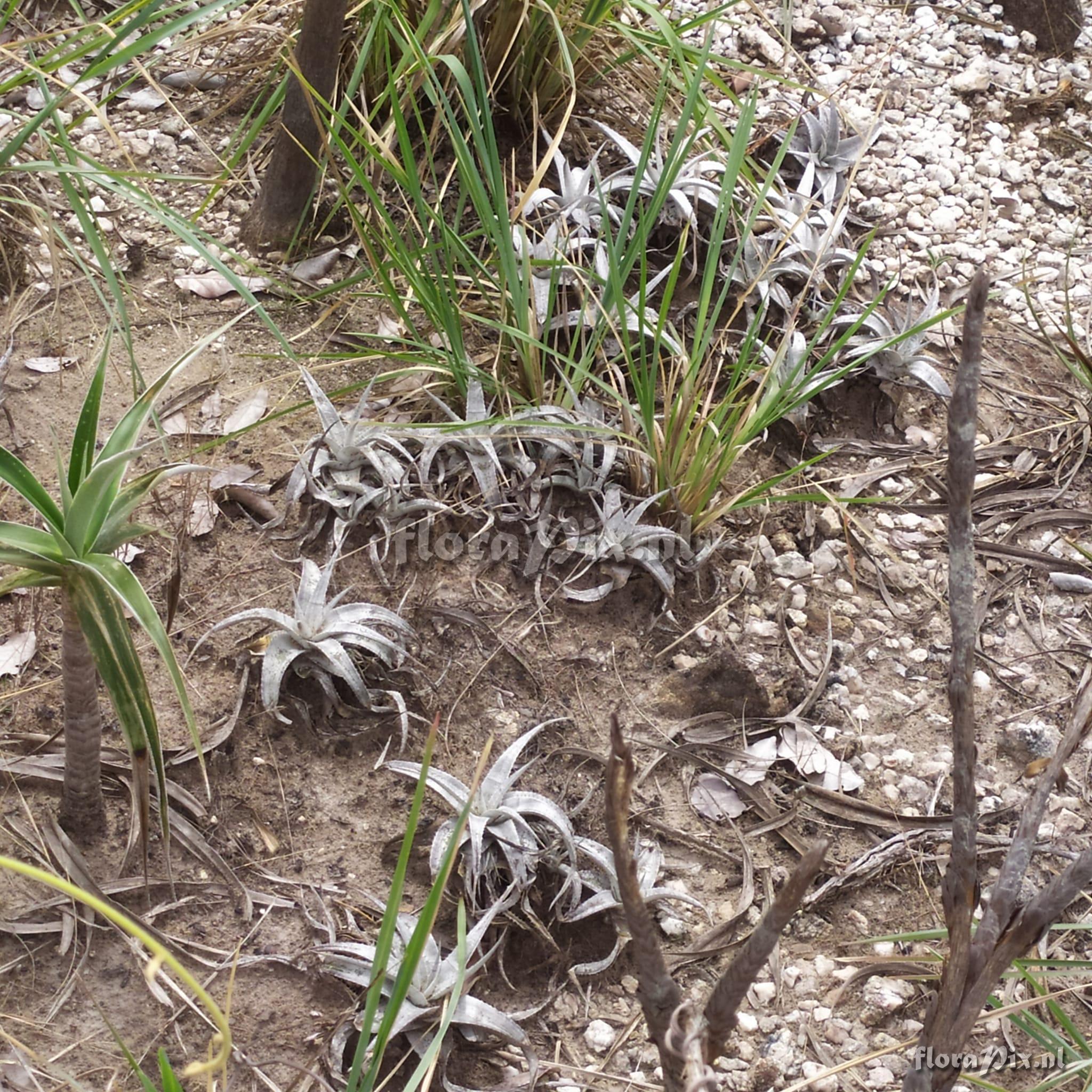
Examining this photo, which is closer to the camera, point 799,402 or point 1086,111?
point 799,402

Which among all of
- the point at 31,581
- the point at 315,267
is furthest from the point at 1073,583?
the point at 31,581

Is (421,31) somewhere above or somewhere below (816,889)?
above

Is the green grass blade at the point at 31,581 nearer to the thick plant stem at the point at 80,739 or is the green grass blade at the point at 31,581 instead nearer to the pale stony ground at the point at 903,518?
the thick plant stem at the point at 80,739

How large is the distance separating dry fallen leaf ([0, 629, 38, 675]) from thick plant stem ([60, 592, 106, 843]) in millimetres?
223

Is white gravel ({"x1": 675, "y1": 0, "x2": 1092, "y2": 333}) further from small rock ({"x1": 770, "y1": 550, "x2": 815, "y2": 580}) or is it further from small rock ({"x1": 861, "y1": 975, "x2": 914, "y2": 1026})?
small rock ({"x1": 861, "y1": 975, "x2": 914, "y2": 1026})

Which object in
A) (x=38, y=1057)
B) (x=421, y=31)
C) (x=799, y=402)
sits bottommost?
→ (x=38, y=1057)

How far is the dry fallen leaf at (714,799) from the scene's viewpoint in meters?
1.59

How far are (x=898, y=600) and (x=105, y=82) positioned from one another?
2.00 meters

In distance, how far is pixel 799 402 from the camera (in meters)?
1.73

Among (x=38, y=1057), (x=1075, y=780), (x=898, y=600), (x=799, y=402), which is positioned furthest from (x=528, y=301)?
(x=38, y=1057)

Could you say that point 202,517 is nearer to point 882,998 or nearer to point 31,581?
point 31,581

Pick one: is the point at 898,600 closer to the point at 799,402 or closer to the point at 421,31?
the point at 799,402

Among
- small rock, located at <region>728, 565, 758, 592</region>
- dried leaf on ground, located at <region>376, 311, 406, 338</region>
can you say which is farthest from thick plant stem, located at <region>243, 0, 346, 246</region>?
small rock, located at <region>728, 565, 758, 592</region>

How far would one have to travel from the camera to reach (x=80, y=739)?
126 cm
